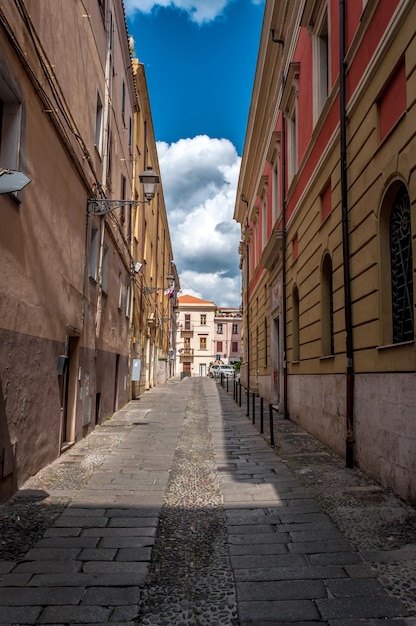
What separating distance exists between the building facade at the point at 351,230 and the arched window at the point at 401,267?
0.02 meters

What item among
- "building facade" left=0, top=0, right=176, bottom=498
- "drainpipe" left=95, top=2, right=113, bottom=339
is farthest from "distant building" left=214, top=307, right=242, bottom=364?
"drainpipe" left=95, top=2, right=113, bottom=339

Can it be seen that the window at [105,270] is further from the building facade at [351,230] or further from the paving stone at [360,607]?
the paving stone at [360,607]

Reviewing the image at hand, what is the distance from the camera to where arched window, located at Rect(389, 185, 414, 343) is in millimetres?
5684

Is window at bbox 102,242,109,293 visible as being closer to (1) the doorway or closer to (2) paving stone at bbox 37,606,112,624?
(1) the doorway

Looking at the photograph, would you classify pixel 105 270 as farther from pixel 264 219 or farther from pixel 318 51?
pixel 264 219

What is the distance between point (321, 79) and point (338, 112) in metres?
2.13

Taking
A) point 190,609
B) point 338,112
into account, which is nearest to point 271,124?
point 338,112

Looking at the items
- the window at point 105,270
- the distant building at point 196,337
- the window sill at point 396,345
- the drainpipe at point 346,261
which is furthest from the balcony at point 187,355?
the window sill at point 396,345

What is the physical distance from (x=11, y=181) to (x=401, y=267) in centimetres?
426

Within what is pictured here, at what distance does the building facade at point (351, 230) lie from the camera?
5645mm

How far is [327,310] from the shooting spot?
379 inches

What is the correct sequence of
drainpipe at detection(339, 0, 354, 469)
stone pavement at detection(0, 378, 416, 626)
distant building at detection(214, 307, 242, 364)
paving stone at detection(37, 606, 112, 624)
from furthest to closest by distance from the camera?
distant building at detection(214, 307, 242, 364)
drainpipe at detection(339, 0, 354, 469)
stone pavement at detection(0, 378, 416, 626)
paving stone at detection(37, 606, 112, 624)

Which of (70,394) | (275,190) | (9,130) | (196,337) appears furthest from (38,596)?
(196,337)

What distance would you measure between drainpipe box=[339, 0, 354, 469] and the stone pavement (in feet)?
1.70
